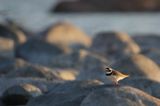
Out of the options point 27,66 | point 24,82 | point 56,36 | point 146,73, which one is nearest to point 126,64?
point 146,73

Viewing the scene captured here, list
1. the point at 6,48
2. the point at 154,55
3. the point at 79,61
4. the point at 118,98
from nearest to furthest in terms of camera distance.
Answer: the point at 118,98, the point at 154,55, the point at 79,61, the point at 6,48

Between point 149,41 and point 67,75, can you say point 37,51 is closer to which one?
point 67,75

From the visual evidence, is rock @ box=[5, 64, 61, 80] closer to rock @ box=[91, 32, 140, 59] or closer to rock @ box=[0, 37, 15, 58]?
rock @ box=[0, 37, 15, 58]

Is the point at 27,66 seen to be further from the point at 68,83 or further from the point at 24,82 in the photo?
the point at 68,83

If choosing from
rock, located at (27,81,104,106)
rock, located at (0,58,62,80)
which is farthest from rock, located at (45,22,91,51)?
rock, located at (27,81,104,106)

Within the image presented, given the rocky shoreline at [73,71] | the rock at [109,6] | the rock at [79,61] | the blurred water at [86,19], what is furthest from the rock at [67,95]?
the rock at [109,6]

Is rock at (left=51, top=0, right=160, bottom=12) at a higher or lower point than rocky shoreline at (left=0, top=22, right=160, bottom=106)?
higher

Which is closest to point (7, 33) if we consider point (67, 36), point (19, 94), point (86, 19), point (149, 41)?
point (67, 36)
